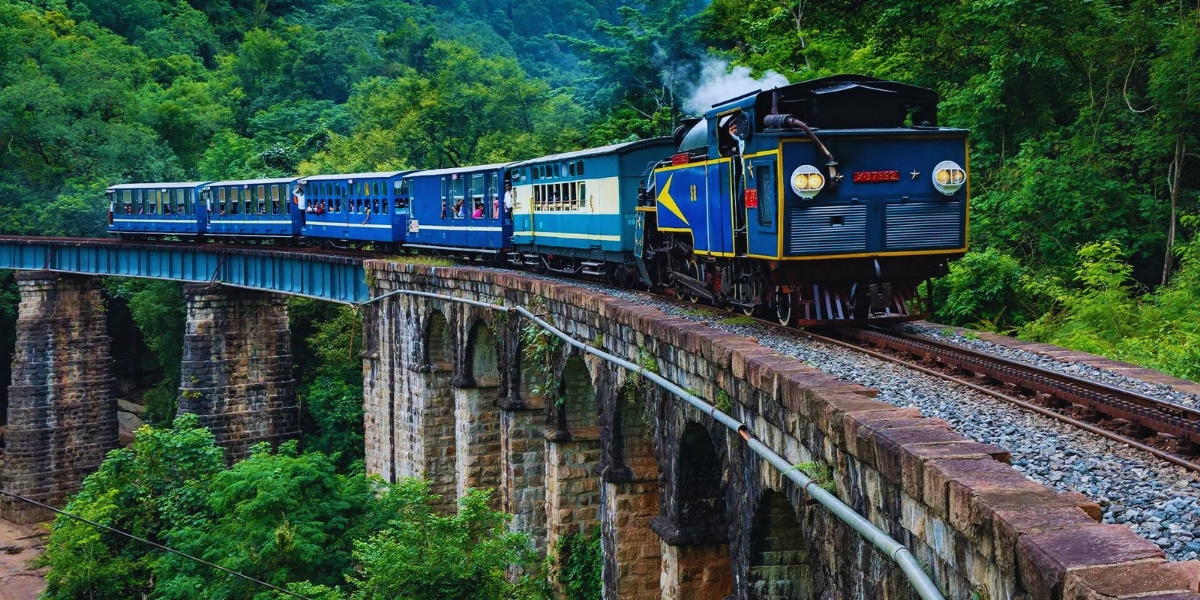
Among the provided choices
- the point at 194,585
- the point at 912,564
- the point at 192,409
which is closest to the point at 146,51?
the point at 192,409

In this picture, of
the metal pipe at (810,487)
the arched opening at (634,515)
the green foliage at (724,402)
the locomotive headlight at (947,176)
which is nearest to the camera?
the metal pipe at (810,487)

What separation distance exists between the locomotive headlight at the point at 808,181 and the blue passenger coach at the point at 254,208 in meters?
25.9

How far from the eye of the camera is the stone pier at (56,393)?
37.8 metres

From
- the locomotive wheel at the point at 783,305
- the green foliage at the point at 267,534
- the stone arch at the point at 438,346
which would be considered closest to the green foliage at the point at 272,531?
the green foliage at the point at 267,534

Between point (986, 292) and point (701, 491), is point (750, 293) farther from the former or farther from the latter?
point (986, 292)

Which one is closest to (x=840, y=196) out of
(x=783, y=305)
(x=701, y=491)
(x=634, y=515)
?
(x=783, y=305)

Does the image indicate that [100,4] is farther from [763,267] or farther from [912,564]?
[912,564]

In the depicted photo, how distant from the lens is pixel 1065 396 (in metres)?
8.44

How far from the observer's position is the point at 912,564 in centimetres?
552

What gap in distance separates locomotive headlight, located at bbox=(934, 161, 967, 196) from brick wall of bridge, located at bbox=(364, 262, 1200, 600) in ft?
10.2

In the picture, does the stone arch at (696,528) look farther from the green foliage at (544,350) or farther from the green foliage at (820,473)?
the green foliage at (544,350)

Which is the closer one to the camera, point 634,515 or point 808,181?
point 808,181

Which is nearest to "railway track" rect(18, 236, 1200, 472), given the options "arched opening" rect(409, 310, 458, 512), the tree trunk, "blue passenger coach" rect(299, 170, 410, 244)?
the tree trunk

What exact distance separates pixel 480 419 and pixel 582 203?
5235 mm
